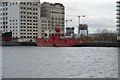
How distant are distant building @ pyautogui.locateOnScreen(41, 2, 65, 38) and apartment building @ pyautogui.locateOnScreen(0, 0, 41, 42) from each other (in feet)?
26.1

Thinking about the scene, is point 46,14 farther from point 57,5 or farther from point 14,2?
point 14,2

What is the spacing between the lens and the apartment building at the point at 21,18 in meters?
161

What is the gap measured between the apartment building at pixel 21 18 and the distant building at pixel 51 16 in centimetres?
794

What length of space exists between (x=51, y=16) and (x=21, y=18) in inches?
958

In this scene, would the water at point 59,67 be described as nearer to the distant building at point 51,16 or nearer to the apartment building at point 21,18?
the apartment building at point 21,18

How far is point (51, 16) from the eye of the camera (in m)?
184

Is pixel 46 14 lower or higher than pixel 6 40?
higher

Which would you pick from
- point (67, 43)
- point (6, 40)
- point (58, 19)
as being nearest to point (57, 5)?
point (58, 19)

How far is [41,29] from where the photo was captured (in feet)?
562

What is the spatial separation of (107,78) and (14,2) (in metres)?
149

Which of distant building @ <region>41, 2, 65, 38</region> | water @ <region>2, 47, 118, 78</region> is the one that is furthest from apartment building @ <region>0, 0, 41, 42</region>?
water @ <region>2, 47, 118, 78</region>

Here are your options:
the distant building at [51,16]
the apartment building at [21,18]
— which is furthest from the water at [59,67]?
the distant building at [51,16]

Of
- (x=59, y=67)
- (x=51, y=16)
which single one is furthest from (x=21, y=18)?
(x=59, y=67)

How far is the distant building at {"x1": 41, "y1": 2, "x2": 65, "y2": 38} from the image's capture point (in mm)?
177500
